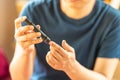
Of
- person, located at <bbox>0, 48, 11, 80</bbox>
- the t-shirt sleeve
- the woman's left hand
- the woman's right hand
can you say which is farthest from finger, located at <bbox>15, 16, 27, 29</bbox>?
person, located at <bbox>0, 48, 11, 80</bbox>

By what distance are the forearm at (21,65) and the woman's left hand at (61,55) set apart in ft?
0.56

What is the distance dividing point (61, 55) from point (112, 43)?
0.26m

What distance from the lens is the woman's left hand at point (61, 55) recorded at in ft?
2.46

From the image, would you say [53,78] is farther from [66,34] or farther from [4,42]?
[4,42]

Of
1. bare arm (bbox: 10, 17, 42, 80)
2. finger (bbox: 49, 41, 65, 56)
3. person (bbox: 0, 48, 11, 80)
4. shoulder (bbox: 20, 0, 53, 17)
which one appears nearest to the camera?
finger (bbox: 49, 41, 65, 56)

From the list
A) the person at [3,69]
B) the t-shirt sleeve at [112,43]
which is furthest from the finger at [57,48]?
the person at [3,69]

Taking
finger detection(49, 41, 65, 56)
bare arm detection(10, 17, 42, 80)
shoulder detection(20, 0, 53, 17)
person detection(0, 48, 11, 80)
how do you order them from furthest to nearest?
person detection(0, 48, 11, 80) < shoulder detection(20, 0, 53, 17) < bare arm detection(10, 17, 42, 80) < finger detection(49, 41, 65, 56)

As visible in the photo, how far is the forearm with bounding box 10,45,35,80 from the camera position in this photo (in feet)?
3.03

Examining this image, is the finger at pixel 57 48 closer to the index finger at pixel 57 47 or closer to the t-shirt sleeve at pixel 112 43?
the index finger at pixel 57 47

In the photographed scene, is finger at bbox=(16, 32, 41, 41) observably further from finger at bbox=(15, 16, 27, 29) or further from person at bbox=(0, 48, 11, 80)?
person at bbox=(0, 48, 11, 80)

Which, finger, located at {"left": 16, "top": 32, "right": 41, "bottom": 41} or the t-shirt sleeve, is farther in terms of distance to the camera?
the t-shirt sleeve

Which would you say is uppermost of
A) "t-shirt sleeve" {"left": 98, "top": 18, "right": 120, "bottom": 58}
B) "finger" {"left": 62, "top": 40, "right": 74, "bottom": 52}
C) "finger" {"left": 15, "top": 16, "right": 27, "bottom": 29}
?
"finger" {"left": 15, "top": 16, "right": 27, "bottom": 29}

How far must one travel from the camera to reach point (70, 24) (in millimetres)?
955

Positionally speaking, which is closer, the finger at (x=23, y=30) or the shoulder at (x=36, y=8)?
the finger at (x=23, y=30)
